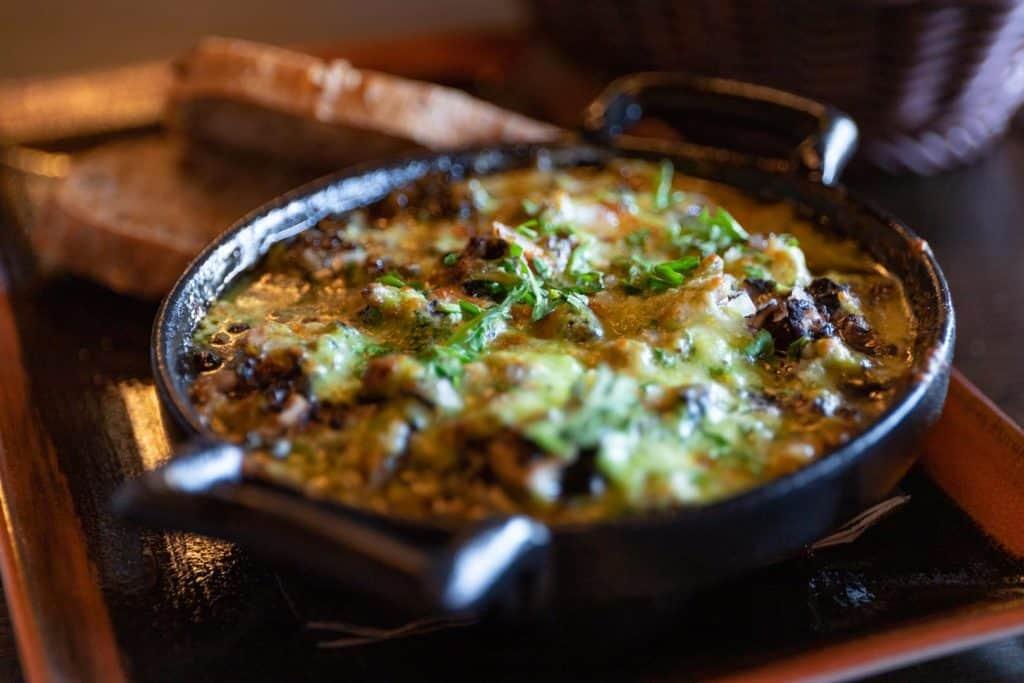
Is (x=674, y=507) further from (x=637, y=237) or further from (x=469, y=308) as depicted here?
(x=637, y=237)

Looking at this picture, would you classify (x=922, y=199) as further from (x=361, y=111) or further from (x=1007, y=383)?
(x=361, y=111)

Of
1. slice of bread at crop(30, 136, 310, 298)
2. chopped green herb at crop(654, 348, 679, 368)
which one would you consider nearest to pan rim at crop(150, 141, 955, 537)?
chopped green herb at crop(654, 348, 679, 368)

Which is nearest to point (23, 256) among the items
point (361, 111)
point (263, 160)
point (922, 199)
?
point (263, 160)

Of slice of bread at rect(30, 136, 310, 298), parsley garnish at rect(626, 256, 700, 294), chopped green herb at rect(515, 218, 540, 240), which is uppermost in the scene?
parsley garnish at rect(626, 256, 700, 294)

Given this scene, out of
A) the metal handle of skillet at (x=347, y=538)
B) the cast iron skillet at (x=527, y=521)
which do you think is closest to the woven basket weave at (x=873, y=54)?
the cast iron skillet at (x=527, y=521)

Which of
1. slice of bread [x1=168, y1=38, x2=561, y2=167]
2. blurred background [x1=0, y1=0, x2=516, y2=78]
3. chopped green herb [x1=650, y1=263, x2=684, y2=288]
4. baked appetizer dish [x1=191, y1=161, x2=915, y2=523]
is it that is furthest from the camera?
blurred background [x1=0, y1=0, x2=516, y2=78]

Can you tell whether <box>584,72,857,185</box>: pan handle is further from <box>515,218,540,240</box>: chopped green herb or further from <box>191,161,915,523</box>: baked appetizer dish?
<box>515,218,540,240</box>: chopped green herb
